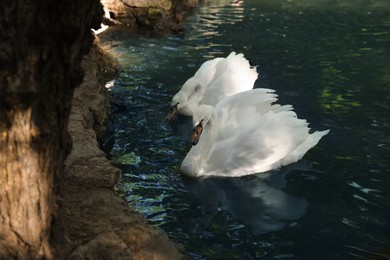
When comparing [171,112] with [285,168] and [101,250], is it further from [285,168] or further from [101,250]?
[101,250]

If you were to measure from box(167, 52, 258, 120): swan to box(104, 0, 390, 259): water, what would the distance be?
0.32 metres

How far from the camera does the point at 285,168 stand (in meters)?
7.16

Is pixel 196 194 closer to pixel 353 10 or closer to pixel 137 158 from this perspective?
pixel 137 158

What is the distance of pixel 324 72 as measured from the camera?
440 inches

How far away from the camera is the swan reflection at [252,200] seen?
582 centimetres

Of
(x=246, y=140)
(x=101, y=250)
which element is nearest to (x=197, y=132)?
(x=246, y=140)

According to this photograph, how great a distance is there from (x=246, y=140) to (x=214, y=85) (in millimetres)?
2788

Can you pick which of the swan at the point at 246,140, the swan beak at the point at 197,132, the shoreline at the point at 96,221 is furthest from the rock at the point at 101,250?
the swan beak at the point at 197,132

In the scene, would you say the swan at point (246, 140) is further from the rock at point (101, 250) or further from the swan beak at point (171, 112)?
the rock at point (101, 250)

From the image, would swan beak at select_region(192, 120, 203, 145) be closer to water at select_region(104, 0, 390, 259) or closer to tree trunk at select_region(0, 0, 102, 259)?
water at select_region(104, 0, 390, 259)

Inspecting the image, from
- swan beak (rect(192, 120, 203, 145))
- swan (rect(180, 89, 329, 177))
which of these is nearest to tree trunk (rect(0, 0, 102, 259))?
swan (rect(180, 89, 329, 177))

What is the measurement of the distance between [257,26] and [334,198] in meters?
10.4

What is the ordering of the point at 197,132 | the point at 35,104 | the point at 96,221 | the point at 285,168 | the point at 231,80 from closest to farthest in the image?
the point at 35,104 → the point at 96,221 → the point at 285,168 → the point at 197,132 → the point at 231,80

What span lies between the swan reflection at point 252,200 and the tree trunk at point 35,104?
2.73 metres
